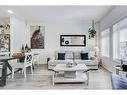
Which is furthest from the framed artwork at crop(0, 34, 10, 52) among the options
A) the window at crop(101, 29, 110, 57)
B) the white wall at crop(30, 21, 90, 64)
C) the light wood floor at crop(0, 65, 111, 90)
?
the window at crop(101, 29, 110, 57)

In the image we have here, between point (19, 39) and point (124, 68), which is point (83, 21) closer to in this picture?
point (19, 39)

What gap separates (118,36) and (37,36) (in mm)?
3910

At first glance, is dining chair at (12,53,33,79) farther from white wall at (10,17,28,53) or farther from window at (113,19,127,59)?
window at (113,19,127,59)

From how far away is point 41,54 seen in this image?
Result: 298 inches

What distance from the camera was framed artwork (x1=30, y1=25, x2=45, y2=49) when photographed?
7.61 meters

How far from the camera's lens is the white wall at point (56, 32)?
24.4 feet

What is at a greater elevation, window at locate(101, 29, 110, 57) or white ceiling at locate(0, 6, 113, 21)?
white ceiling at locate(0, 6, 113, 21)

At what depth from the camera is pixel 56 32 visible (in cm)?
750

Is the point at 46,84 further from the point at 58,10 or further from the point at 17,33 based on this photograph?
the point at 17,33

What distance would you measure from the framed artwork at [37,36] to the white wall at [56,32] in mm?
185

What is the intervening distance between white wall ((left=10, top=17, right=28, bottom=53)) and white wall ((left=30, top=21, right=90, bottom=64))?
2.74 feet

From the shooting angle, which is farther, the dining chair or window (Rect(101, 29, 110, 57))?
window (Rect(101, 29, 110, 57))

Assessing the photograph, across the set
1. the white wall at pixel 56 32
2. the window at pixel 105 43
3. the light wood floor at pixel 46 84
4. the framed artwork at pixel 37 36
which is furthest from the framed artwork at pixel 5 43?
the window at pixel 105 43
